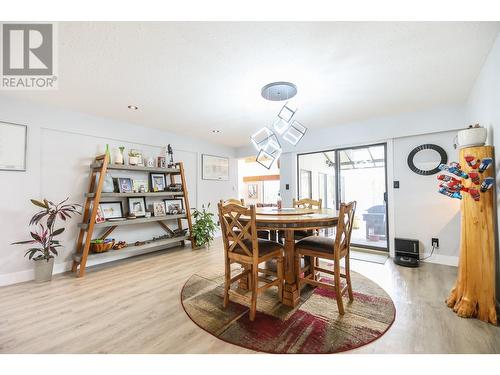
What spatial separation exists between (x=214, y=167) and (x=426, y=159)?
3.98 metres

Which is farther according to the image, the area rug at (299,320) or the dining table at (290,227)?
the dining table at (290,227)

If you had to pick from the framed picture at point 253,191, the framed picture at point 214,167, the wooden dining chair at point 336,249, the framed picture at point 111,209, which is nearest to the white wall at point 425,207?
the wooden dining chair at point 336,249

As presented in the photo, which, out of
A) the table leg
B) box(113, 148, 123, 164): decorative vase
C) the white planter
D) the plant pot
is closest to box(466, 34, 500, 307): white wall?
the white planter

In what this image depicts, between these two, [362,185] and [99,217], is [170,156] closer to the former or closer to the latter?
[99,217]

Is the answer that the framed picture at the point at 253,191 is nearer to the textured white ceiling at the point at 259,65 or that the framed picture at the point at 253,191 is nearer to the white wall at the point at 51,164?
the white wall at the point at 51,164

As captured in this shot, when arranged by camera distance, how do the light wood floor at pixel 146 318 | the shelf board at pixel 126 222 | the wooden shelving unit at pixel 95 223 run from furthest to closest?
the shelf board at pixel 126 222 → the wooden shelving unit at pixel 95 223 → the light wood floor at pixel 146 318

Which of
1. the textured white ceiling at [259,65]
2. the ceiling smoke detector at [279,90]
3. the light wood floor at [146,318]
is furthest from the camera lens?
the ceiling smoke detector at [279,90]

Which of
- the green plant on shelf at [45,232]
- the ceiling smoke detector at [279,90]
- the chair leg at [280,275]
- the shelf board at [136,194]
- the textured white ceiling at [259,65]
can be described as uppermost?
the textured white ceiling at [259,65]

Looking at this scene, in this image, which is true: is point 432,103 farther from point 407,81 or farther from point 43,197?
point 43,197

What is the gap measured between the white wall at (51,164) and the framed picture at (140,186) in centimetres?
58

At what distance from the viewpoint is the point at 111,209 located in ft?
11.0

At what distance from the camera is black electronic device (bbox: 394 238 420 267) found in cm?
312

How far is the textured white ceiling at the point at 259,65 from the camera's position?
157 cm
